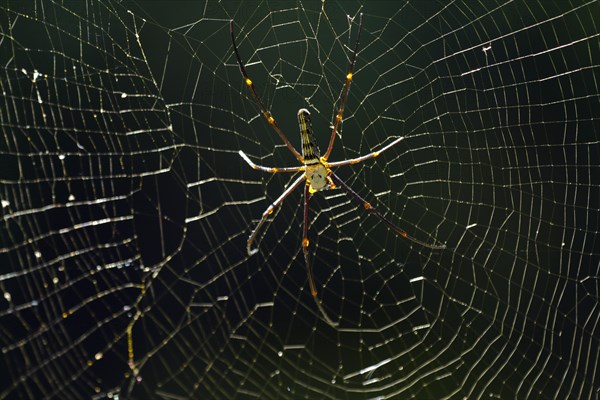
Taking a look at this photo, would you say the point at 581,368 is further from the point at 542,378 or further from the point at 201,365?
the point at 201,365

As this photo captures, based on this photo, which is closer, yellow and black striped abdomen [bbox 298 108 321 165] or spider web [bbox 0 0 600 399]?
yellow and black striped abdomen [bbox 298 108 321 165]

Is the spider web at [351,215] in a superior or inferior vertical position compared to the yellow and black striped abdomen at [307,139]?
inferior

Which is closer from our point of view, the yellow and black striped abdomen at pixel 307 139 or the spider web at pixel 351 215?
the yellow and black striped abdomen at pixel 307 139

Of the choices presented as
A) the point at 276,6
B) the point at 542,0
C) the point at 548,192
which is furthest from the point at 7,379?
the point at 542,0

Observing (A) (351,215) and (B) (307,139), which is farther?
(A) (351,215)

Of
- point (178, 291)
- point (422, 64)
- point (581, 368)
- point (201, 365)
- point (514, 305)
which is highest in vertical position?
point (422, 64)

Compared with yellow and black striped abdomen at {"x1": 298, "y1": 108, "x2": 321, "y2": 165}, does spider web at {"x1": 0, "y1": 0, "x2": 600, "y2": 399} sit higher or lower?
lower

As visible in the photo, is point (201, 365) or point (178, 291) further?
point (178, 291)

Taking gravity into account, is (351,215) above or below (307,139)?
below
